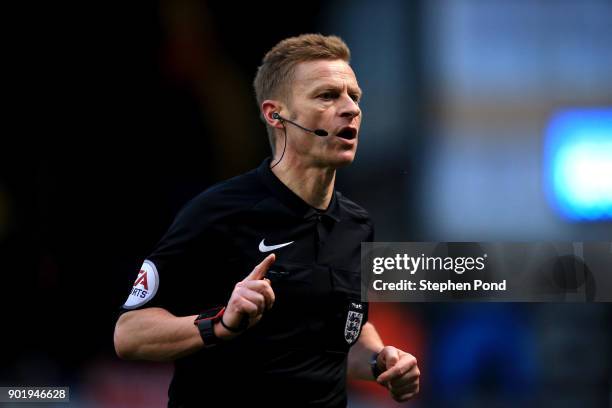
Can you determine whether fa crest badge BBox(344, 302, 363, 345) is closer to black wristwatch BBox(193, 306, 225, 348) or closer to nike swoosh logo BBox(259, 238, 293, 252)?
nike swoosh logo BBox(259, 238, 293, 252)

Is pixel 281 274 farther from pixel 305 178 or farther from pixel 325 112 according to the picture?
pixel 325 112

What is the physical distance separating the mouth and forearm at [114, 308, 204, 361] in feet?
2.92

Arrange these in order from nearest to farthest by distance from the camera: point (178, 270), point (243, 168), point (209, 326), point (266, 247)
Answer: point (209, 326) → point (178, 270) → point (266, 247) → point (243, 168)

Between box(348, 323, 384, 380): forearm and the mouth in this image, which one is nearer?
the mouth

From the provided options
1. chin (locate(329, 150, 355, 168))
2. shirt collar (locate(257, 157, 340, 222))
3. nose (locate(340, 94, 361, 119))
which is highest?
nose (locate(340, 94, 361, 119))

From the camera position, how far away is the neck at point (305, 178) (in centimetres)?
297

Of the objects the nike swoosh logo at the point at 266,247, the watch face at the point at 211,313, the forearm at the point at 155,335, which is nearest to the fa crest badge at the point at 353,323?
the nike swoosh logo at the point at 266,247

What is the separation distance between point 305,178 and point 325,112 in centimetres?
27

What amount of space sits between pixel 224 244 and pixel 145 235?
327cm

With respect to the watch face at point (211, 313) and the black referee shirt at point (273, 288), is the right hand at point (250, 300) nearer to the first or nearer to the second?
the watch face at point (211, 313)

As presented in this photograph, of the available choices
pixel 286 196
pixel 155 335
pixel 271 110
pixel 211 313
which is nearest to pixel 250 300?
pixel 211 313

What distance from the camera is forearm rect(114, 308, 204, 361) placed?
2588mm

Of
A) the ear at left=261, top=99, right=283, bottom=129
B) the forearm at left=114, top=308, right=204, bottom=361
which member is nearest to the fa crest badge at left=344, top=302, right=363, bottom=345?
the forearm at left=114, top=308, right=204, bottom=361

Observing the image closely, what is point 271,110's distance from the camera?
307cm
